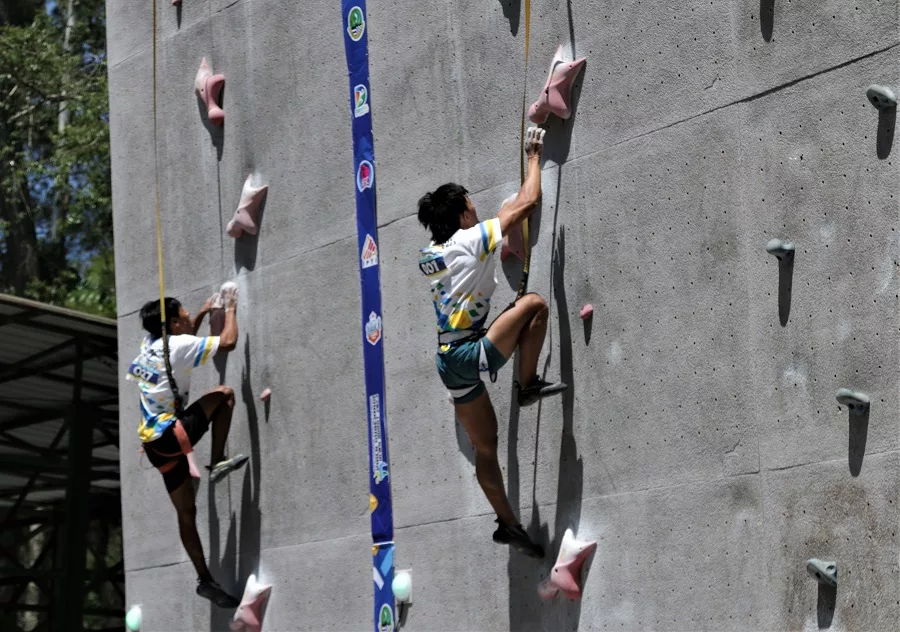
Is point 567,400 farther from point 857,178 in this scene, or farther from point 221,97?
point 221,97

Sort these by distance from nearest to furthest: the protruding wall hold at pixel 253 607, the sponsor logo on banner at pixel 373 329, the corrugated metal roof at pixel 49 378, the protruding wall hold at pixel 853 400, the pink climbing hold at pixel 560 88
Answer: the protruding wall hold at pixel 853 400
the pink climbing hold at pixel 560 88
the sponsor logo on banner at pixel 373 329
the protruding wall hold at pixel 253 607
the corrugated metal roof at pixel 49 378

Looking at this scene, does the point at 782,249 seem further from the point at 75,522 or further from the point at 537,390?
the point at 75,522

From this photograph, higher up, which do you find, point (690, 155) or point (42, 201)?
point (42, 201)

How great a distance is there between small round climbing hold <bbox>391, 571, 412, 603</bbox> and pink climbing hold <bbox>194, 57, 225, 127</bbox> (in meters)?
3.23

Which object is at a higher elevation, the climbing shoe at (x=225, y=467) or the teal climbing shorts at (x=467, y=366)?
the teal climbing shorts at (x=467, y=366)

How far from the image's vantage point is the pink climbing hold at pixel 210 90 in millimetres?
8898

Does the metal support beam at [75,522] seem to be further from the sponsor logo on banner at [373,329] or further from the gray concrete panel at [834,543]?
the gray concrete panel at [834,543]

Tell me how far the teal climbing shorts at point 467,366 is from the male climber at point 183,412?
6.84ft

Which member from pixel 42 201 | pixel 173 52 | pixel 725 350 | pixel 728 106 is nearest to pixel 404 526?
pixel 725 350

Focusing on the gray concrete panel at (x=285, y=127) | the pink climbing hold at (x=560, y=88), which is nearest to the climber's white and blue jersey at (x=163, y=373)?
the gray concrete panel at (x=285, y=127)

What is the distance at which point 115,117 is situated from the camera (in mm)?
9969

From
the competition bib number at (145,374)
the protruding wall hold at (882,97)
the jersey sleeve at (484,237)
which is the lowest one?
the competition bib number at (145,374)

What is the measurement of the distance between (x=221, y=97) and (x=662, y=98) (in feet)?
11.8

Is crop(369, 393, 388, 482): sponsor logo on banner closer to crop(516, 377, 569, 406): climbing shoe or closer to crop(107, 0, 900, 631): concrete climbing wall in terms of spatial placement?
crop(107, 0, 900, 631): concrete climbing wall
